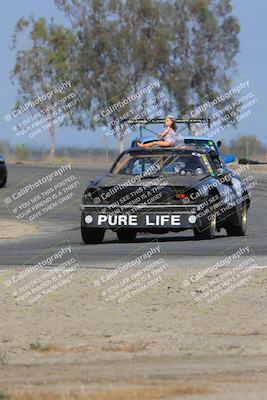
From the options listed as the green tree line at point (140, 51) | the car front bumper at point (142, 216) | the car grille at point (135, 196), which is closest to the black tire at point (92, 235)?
the car front bumper at point (142, 216)

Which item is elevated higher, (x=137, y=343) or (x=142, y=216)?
(x=137, y=343)

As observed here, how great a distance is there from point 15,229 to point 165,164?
22.5ft

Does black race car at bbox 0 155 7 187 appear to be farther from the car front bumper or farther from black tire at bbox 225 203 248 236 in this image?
the car front bumper

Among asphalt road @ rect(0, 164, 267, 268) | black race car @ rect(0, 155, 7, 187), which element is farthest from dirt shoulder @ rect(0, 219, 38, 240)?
black race car @ rect(0, 155, 7, 187)

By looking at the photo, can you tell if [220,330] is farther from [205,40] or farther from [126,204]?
[205,40]

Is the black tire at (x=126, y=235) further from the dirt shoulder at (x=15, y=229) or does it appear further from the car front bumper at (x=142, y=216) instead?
the dirt shoulder at (x=15, y=229)

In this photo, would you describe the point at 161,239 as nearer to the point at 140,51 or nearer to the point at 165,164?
the point at 165,164

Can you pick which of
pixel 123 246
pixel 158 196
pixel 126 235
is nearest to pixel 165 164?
pixel 158 196

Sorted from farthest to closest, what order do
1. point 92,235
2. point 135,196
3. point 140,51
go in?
point 140,51
point 92,235
point 135,196

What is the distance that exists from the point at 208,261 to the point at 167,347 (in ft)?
18.6

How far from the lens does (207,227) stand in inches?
754

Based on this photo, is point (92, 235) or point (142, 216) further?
point (92, 235)

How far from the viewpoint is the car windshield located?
63.4ft

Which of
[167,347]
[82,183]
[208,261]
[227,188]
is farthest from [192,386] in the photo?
[82,183]
